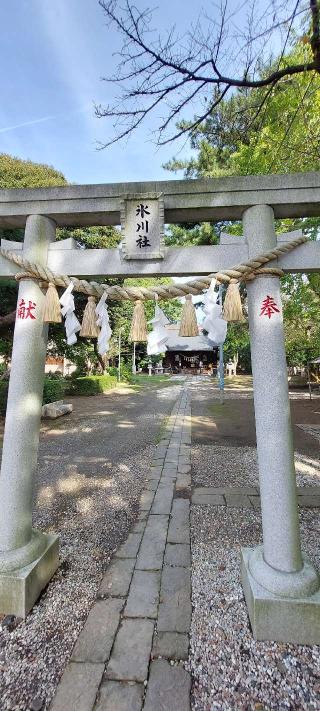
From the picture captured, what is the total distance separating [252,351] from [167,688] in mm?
2178

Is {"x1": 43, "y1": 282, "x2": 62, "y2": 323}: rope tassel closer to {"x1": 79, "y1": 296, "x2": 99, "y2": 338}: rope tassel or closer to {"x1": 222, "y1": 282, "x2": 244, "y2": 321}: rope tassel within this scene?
{"x1": 79, "y1": 296, "x2": 99, "y2": 338}: rope tassel

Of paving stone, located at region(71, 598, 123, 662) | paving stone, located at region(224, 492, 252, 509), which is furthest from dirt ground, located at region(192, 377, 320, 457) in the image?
paving stone, located at region(71, 598, 123, 662)

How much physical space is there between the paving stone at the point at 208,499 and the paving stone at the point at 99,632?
202 cm

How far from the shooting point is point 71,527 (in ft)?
12.2

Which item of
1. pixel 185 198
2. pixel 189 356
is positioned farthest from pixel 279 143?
pixel 189 356

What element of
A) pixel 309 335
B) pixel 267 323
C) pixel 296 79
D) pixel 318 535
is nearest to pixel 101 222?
pixel 267 323

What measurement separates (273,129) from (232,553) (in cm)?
884

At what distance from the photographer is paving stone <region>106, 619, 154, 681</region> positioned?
191 centimetres

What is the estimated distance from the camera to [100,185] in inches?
106

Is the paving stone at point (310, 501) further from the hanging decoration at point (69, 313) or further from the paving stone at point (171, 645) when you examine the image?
the hanging decoration at point (69, 313)

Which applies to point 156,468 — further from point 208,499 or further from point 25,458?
point 25,458

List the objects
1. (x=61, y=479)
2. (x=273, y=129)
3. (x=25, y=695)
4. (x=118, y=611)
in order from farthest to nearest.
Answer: (x=273, y=129) → (x=61, y=479) → (x=118, y=611) → (x=25, y=695)

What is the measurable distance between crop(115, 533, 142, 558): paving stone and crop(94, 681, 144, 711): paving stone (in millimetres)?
1296

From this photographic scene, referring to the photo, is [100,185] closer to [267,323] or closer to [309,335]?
[267,323]
